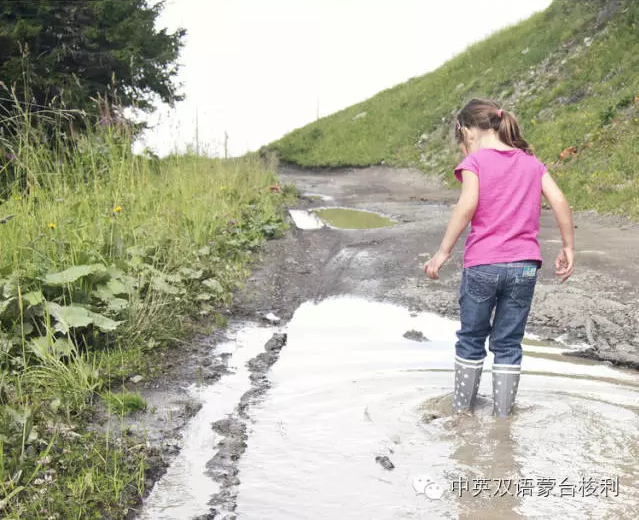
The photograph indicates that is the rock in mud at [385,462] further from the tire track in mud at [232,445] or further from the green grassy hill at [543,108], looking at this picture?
the green grassy hill at [543,108]

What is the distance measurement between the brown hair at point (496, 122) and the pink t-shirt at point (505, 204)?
9cm

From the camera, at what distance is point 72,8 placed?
53.2 feet

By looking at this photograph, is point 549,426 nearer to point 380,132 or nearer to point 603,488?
point 603,488

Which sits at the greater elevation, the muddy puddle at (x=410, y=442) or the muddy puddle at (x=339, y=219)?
the muddy puddle at (x=339, y=219)

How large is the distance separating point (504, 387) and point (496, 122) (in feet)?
5.02

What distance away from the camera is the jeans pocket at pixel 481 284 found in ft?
13.9

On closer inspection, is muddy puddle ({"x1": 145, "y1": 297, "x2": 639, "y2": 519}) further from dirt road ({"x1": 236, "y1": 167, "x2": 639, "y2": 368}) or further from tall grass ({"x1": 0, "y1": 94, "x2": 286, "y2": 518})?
dirt road ({"x1": 236, "y1": 167, "x2": 639, "y2": 368})

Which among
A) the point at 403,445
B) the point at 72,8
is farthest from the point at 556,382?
the point at 72,8

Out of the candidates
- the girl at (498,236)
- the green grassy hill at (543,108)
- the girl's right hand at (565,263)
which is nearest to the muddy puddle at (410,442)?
the girl at (498,236)

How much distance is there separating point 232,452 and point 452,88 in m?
28.9

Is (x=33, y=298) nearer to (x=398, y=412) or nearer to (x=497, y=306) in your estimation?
(x=398, y=412)

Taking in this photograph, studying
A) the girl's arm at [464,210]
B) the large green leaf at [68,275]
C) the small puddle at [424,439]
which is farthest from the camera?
the large green leaf at [68,275]

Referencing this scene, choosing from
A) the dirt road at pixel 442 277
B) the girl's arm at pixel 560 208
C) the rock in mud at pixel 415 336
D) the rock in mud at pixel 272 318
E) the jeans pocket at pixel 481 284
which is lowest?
the rock in mud at pixel 415 336

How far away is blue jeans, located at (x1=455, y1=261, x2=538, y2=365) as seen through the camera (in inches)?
166
